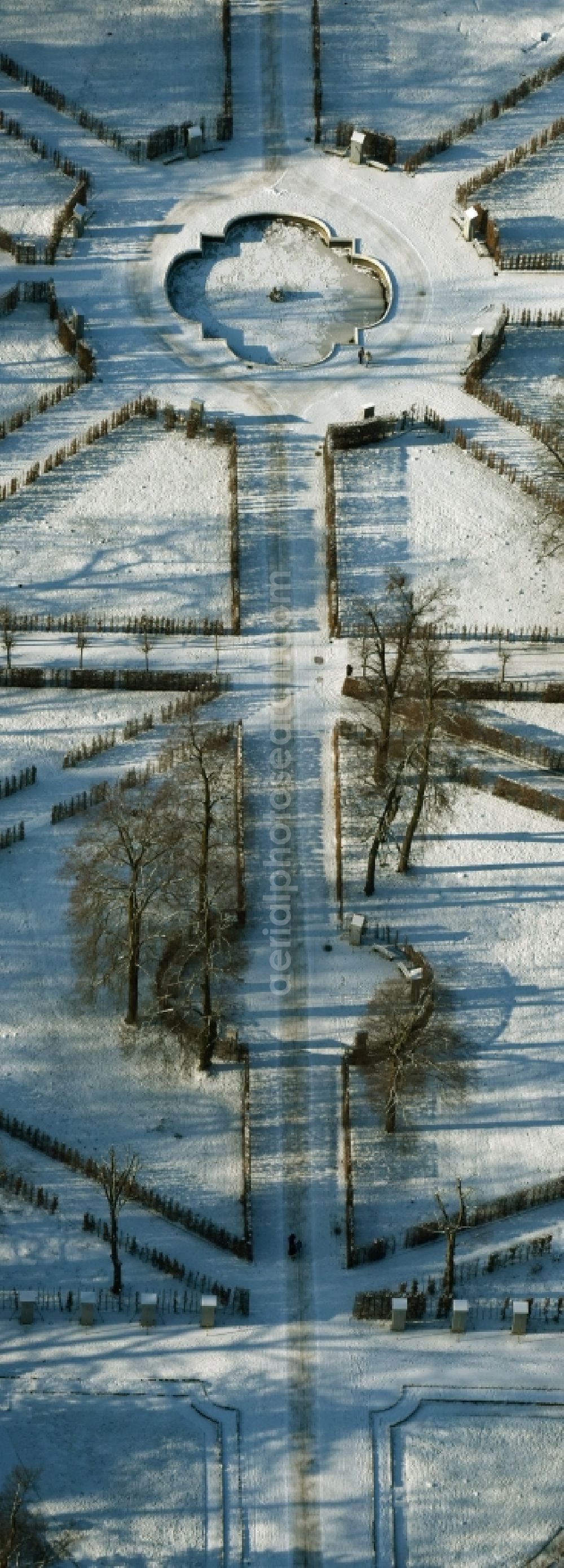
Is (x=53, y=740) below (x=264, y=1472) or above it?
above

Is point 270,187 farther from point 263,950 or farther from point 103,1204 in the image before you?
point 103,1204

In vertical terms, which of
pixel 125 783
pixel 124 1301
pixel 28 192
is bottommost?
pixel 124 1301

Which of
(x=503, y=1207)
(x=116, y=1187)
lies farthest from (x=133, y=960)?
(x=503, y=1207)

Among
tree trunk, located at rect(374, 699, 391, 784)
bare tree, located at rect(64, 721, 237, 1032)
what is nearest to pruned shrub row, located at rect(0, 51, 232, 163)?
bare tree, located at rect(64, 721, 237, 1032)

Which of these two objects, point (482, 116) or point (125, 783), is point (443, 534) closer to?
point (125, 783)

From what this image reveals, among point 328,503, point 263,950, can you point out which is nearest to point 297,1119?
point 263,950

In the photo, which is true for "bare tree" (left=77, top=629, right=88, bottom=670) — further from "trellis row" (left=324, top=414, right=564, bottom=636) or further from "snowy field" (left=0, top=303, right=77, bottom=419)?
"snowy field" (left=0, top=303, right=77, bottom=419)
